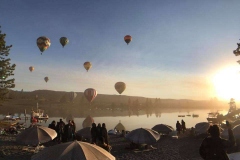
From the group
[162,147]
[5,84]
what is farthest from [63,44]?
[162,147]

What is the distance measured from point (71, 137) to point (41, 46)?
3584 centimetres

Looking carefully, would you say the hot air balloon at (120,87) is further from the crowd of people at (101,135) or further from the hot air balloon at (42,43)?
the crowd of people at (101,135)

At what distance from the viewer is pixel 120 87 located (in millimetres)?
68188

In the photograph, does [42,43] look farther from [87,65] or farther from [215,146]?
[215,146]

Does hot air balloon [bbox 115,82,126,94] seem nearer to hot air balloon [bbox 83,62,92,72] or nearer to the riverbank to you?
hot air balloon [bbox 83,62,92,72]

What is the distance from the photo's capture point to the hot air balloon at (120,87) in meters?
67.9

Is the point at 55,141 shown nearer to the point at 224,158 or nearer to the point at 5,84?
the point at 224,158

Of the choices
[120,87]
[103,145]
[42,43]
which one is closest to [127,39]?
[120,87]

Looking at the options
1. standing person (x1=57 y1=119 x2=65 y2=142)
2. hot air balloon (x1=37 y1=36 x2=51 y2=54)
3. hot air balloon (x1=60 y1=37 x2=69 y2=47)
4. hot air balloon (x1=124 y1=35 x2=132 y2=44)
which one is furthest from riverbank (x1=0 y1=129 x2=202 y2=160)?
hot air balloon (x1=124 y1=35 x2=132 y2=44)

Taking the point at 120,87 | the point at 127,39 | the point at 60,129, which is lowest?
the point at 60,129

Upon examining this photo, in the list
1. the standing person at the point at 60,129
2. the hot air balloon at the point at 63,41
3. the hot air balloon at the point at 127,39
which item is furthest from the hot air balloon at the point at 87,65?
the standing person at the point at 60,129

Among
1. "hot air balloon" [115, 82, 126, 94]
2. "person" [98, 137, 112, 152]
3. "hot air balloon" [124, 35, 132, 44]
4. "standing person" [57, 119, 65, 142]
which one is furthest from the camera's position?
"hot air balloon" [115, 82, 126, 94]

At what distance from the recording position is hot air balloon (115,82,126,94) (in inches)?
2675

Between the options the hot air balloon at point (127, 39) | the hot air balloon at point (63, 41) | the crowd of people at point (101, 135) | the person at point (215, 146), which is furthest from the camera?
the hot air balloon at point (127, 39)
